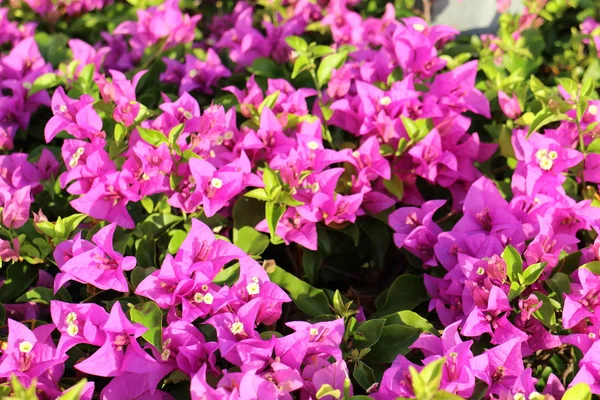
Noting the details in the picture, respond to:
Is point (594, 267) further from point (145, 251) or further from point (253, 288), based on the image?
point (145, 251)

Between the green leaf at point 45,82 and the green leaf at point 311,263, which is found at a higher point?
the green leaf at point 45,82

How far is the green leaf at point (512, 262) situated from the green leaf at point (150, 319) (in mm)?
585

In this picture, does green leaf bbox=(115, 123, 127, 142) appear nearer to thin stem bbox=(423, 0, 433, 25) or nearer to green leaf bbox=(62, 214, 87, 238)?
green leaf bbox=(62, 214, 87, 238)

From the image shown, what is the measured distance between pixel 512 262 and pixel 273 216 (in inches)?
17.5

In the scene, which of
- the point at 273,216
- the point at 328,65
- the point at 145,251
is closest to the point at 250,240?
the point at 273,216

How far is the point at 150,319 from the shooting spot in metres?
0.97

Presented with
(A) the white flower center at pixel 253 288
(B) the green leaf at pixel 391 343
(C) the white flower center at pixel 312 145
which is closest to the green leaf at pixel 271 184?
(C) the white flower center at pixel 312 145

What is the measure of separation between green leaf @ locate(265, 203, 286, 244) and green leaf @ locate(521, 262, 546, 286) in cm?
45

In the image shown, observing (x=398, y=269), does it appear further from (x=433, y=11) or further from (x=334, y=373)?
(x=433, y=11)

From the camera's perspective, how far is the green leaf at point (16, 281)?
1224 mm

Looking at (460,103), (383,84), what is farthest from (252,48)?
(460,103)

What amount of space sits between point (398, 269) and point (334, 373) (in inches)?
21.1

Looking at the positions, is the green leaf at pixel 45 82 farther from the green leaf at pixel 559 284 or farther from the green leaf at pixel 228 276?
the green leaf at pixel 559 284

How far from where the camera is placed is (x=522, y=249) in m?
1.15
